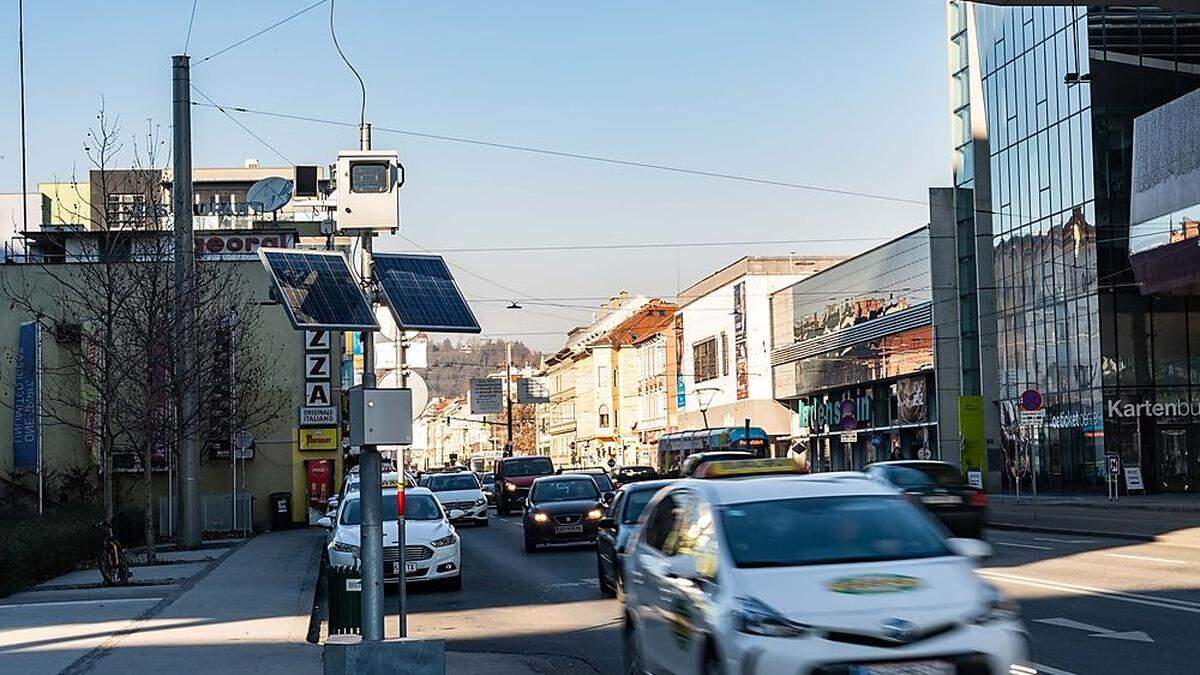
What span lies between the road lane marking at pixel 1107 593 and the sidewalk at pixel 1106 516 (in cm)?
836

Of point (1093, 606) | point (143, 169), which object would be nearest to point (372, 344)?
point (1093, 606)

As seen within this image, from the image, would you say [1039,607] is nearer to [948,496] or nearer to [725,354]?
[948,496]

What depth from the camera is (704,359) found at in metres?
99.5

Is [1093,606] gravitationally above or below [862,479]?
below

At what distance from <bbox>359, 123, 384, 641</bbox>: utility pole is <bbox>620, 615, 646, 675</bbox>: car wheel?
1904 mm

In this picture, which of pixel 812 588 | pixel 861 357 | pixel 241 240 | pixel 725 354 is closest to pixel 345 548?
pixel 812 588

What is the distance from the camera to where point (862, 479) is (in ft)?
33.8

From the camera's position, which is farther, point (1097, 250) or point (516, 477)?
point (516, 477)

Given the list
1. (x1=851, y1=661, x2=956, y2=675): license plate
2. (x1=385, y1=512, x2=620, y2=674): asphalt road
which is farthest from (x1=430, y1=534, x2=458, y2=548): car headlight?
(x1=851, y1=661, x2=956, y2=675): license plate

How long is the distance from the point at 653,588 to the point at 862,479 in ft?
5.31

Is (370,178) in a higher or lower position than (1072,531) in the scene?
higher

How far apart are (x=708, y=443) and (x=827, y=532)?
2186 inches

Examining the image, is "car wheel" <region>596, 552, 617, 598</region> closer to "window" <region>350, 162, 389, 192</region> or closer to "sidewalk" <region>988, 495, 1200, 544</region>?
"window" <region>350, 162, 389, 192</region>

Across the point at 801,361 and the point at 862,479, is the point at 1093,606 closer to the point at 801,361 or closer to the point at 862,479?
the point at 862,479
